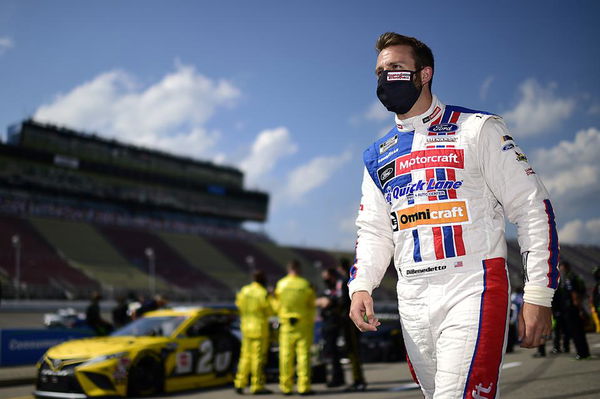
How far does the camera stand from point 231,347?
10.8 m

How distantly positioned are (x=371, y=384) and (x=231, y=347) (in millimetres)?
2580

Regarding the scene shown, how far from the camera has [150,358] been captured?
366 inches

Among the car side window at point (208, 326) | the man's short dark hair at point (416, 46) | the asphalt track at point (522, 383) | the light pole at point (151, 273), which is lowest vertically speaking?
the asphalt track at point (522, 383)

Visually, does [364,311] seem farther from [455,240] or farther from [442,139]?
[442,139]

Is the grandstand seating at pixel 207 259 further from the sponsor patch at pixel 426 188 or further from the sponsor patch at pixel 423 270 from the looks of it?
the sponsor patch at pixel 423 270

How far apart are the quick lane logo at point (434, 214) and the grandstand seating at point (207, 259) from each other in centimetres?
5165

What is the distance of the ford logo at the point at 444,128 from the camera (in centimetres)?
293

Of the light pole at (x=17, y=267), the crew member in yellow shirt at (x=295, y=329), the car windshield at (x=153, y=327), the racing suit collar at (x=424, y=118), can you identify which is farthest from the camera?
the light pole at (x=17, y=267)

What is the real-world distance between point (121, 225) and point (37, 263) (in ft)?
57.3

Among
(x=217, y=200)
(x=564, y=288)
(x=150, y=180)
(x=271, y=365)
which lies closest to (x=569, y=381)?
(x=564, y=288)

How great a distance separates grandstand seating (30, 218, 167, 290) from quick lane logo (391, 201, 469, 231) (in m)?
45.0

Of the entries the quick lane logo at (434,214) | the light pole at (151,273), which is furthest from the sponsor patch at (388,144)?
the light pole at (151,273)

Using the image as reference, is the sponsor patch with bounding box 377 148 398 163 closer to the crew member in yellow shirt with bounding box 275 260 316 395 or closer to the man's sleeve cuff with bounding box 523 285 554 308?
the man's sleeve cuff with bounding box 523 285 554 308

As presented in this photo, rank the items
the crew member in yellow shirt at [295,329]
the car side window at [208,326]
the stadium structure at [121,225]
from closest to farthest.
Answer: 1. the crew member in yellow shirt at [295,329]
2. the car side window at [208,326]
3. the stadium structure at [121,225]
